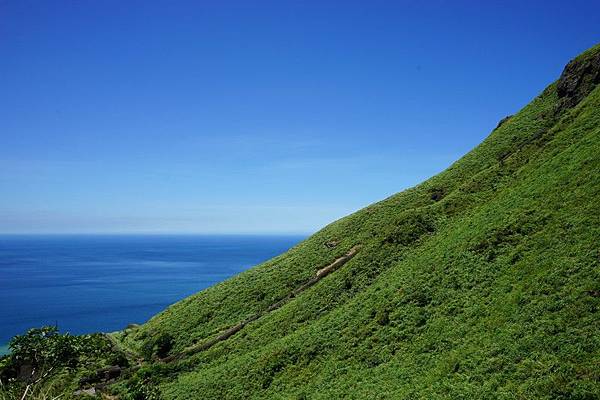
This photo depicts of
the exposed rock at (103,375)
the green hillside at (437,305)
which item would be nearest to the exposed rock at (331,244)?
the green hillside at (437,305)

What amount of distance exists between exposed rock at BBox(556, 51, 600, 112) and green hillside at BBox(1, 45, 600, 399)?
0.26 m

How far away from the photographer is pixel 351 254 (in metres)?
52.5

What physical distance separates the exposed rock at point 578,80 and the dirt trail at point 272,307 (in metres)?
37.3

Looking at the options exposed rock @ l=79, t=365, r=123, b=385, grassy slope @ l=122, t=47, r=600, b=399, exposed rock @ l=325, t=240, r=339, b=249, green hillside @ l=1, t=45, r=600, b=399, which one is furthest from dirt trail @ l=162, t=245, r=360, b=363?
exposed rock @ l=325, t=240, r=339, b=249

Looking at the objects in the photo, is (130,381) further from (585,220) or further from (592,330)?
(585,220)

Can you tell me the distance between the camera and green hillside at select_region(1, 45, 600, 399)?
20984 mm

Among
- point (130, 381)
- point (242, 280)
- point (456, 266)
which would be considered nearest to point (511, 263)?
point (456, 266)

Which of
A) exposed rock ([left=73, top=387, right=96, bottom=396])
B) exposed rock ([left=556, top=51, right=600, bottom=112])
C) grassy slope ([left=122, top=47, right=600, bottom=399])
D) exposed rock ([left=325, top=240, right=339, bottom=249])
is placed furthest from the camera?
exposed rock ([left=325, top=240, right=339, bottom=249])

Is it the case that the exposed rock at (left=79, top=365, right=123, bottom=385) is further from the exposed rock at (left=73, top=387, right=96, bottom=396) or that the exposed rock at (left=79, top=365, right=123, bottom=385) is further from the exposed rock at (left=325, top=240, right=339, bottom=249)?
the exposed rock at (left=325, top=240, right=339, bottom=249)

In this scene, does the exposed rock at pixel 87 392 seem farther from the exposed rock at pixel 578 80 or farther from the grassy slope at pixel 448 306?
the exposed rock at pixel 578 80

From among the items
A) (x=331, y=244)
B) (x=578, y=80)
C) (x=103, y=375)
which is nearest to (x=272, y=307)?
(x=331, y=244)

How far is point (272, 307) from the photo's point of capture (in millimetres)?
49531

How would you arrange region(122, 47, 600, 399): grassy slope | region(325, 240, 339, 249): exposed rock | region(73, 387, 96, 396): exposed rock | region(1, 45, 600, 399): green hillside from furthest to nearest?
region(325, 240, 339, 249): exposed rock, region(73, 387, 96, 396): exposed rock, region(1, 45, 600, 399): green hillside, region(122, 47, 600, 399): grassy slope

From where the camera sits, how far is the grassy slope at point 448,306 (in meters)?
20.6
